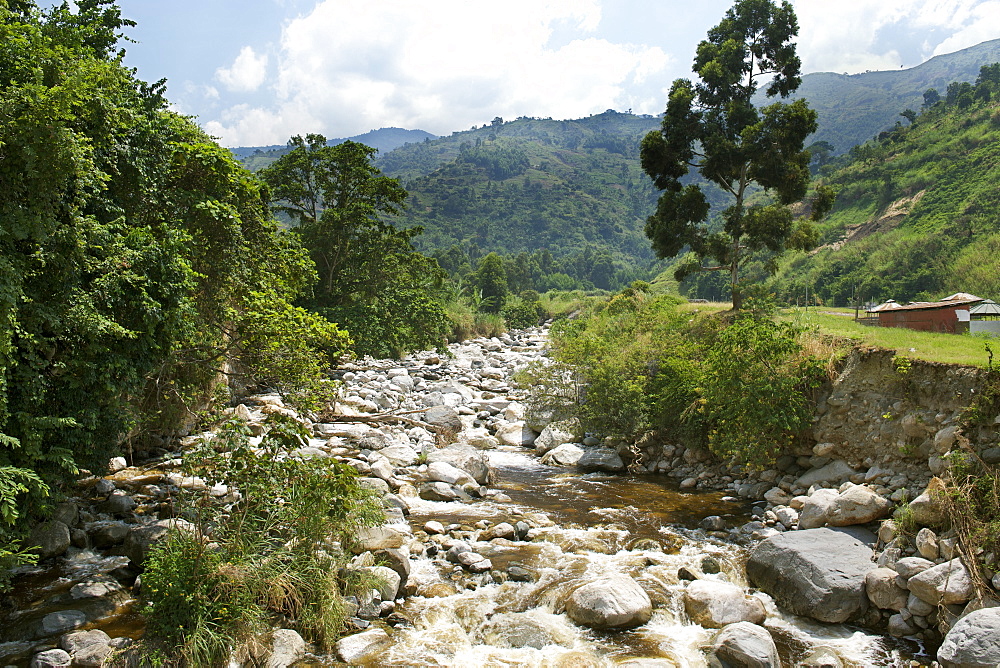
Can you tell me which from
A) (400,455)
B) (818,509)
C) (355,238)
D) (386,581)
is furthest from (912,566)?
(355,238)

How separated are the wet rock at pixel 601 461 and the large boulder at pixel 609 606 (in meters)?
6.43

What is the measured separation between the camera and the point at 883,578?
699cm

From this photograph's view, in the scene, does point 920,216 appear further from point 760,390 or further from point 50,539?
point 50,539

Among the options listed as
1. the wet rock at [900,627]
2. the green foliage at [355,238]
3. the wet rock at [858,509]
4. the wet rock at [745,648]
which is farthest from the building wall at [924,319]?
the green foliage at [355,238]

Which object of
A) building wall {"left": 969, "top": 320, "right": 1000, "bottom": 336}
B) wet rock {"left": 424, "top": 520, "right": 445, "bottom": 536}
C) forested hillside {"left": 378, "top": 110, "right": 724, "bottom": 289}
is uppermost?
forested hillside {"left": 378, "top": 110, "right": 724, "bottom": 289}

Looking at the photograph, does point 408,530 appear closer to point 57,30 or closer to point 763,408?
point 763,408

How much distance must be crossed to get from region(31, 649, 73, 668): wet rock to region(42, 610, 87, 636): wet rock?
0.58 metres

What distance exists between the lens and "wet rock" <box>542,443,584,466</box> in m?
14.2

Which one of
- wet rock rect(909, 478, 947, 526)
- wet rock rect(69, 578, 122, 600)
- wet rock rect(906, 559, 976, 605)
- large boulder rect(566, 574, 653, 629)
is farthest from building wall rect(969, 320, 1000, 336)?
wet rock rect(69, 578, 122, 600)

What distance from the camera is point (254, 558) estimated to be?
6.37 metres

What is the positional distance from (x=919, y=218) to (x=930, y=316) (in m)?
40.1

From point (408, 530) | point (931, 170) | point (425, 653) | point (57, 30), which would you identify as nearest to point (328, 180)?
point (57, 30)

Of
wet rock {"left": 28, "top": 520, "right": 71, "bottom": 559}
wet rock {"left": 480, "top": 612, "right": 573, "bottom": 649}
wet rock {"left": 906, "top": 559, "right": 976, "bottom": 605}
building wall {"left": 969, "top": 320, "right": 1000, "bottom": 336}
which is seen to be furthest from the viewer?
building wall {"left": 969, "top": 320, "right": 1000, "bottom": 336}

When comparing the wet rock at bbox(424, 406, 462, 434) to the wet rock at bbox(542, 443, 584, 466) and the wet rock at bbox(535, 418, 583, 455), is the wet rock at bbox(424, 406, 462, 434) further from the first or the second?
the wet rock at bbox(542, 443, 584, 466)
